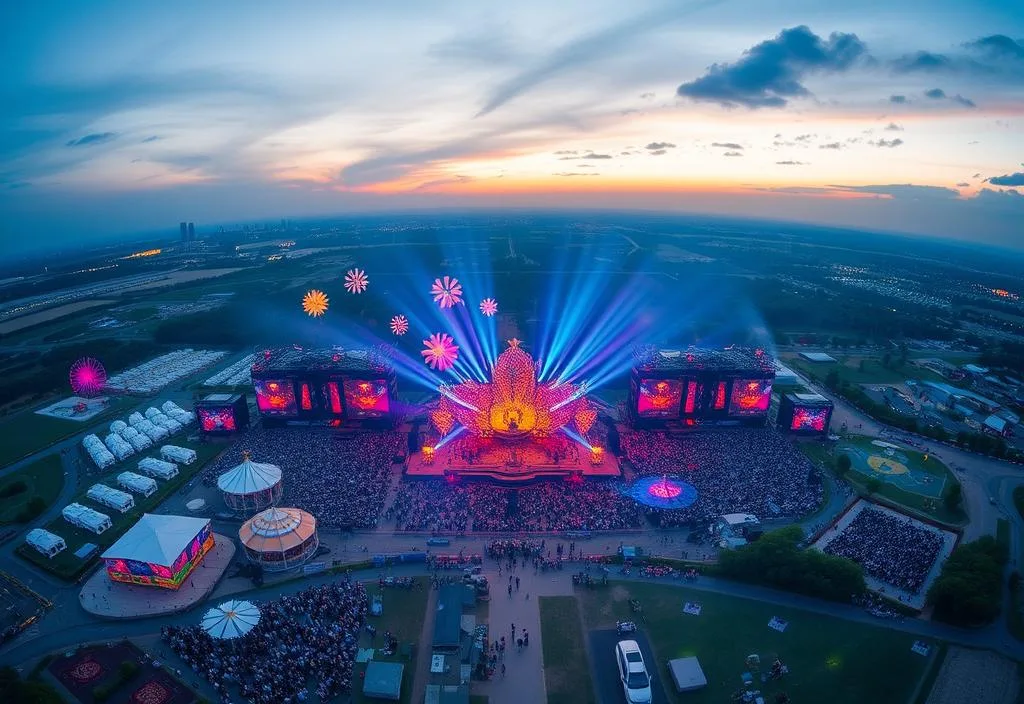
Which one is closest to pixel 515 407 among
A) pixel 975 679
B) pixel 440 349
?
pixel 440 349

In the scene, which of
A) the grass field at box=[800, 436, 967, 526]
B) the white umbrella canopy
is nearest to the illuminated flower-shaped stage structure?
the white umbrella canopy

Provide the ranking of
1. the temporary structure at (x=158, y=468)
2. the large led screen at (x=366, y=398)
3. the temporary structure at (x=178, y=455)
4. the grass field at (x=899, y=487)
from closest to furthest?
1. the grass field at (x=899, y=487)
2. the temporary structure at (x=158, y=468)
3. the temporary structure at (x=178, y=455)
4. the large led screen at (x=366, y=398)

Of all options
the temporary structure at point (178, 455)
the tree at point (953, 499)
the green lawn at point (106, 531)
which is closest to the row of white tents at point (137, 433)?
the green lawn at point (106, 531)

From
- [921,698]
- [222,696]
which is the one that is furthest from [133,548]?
[921,698]

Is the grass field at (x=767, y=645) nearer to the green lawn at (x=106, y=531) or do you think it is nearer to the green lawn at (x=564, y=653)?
the green lawn at (x=564, y=653)

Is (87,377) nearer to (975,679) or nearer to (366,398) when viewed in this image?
(366,398)

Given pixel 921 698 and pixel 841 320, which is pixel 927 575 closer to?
pixel 921 698

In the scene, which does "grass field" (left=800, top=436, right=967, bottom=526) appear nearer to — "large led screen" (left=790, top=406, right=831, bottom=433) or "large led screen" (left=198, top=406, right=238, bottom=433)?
"large led screen" (left=790, top=406, right=831, bottom=433)
